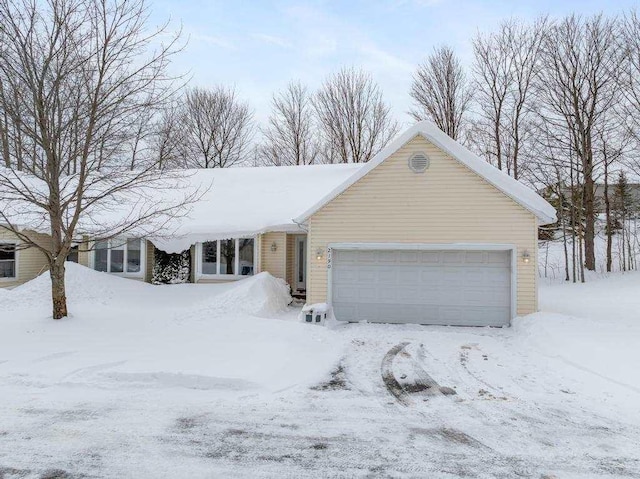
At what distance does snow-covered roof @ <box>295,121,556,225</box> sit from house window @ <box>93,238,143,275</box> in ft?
26.6

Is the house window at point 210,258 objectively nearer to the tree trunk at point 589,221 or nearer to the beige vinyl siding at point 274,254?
the beige vinyl siding at point 274,254

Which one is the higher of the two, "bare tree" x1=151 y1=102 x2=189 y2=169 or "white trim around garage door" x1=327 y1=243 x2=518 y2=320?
"bare tree" x1=151 y1=102 x2=189 y2=169

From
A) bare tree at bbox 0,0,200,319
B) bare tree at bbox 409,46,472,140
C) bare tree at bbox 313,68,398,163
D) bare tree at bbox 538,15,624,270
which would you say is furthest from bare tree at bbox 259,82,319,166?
bare tree at bbox 0,0,200,319

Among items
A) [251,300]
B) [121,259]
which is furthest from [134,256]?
[251,300]

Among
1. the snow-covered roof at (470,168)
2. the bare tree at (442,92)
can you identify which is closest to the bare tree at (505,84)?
the bare tree at (442,92)

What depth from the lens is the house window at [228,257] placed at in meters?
15.8

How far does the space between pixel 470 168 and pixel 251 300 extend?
736 cm

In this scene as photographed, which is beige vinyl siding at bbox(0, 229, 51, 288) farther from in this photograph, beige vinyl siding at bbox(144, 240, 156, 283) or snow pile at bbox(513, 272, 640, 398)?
snow pile at bbox(513, 272, 640, 398)

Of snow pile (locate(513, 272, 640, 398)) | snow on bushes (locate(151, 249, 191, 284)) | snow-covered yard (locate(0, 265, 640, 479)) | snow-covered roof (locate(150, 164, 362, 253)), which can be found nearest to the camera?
snow-covered yard (locate(0, 265, 640, 479))

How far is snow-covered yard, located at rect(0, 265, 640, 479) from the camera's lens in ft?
13.1

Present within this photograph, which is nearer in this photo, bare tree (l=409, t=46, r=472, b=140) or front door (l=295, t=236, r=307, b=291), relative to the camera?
front door (l=295, t=236, r=307, b=291)

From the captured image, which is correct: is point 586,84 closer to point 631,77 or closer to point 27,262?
point 631,77

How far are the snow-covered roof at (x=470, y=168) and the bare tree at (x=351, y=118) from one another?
19.0 m

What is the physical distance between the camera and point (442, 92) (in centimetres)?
2895
